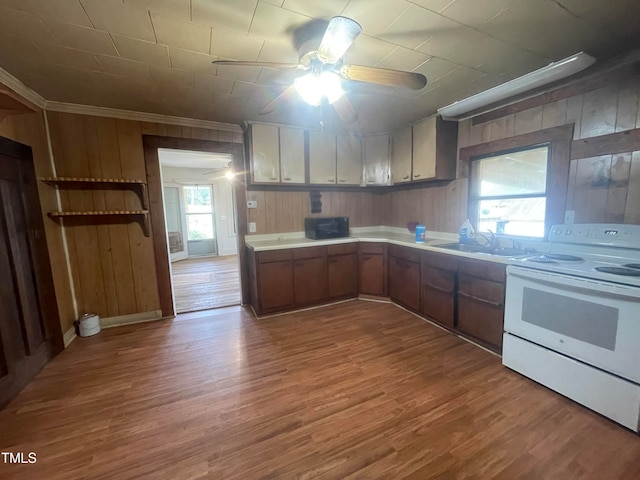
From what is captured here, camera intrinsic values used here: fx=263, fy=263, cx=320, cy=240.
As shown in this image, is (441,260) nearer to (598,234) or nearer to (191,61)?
(598,234)

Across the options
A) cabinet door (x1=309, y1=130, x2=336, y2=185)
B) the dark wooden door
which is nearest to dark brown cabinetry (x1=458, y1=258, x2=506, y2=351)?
cabinet door (x1=309, y1=130, x2=336, y2=185)

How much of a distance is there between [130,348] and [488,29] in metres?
3.73

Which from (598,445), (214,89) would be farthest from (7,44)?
(598,445)

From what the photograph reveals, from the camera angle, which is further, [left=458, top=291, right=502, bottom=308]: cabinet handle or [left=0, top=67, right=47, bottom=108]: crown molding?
[left=458, top=291, right=502, bottom=308]: cabinet handle

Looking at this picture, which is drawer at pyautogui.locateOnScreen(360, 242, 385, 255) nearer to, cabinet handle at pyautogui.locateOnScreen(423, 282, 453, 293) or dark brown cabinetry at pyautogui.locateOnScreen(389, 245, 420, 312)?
dark brown cabinetry at pyautogui.locateOnScreen(389, 245, 420, 312)

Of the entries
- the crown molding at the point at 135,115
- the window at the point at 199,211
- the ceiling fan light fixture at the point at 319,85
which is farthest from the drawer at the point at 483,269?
the window at the point at 199,211

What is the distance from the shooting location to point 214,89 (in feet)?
7.42

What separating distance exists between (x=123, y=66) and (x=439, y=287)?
3275mm

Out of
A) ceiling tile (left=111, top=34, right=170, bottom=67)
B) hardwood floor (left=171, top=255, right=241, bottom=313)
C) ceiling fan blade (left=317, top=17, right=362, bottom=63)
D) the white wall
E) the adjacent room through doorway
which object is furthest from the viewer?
the white wall

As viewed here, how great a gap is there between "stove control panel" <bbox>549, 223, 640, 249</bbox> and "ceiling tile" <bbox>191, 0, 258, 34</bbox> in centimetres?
271

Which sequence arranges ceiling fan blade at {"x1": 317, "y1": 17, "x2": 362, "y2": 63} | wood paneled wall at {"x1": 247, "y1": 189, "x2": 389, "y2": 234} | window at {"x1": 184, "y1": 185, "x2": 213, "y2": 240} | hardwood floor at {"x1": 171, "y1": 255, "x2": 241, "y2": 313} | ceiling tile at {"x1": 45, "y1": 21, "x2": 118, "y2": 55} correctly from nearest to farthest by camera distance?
1. ceiling fan blade at {"x1": 317, "y1": 17, "x2": 362, "y2": 63}
2. ceiling tile at {"x1": 45, "y1": 21, "x2": 118, "y2": 55}
3. wood paneled wall at {"x1": 247, "y1": 189, "x2": 389, "y2": 234}
4. hardwood floor at {"x1": 171, "y1": 255, "x2": 241, "y2": 313}
5. window at {"x1": 184, "y1": 185, "x2": 213, "y2": 240}

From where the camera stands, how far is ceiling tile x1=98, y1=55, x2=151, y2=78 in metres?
1.82

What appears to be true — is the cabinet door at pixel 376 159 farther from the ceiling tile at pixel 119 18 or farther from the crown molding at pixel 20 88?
the crown molding at pixel 20 88

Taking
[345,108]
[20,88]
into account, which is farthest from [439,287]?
[20,88]
